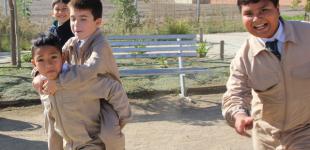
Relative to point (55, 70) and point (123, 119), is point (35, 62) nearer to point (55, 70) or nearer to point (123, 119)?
point (55, 70)

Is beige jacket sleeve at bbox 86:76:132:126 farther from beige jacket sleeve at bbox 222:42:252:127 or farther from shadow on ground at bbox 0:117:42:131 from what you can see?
shadow on ground at bbox 0:117:42:131

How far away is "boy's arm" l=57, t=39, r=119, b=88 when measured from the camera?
285cm

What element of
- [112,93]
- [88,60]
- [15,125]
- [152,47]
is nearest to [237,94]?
[112,93]

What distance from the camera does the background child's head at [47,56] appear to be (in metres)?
2.88

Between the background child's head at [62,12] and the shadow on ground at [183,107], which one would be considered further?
the shadow on ground at [183,107]

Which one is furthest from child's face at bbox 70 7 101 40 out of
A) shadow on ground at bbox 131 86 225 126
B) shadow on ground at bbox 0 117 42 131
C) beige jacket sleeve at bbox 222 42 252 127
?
shadow on ground at bbox 131 86 225 126

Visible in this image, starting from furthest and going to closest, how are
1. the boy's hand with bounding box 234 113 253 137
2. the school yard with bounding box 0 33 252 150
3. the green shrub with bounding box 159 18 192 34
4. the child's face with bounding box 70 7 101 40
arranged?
1. the green shrub with bounding box 159 18 192 34
2. the school yard with bounding box 0 33 252 150
3. the child's face with bounding box 70 7 101 40
4. the boy's hand with bounding box 234 113 253 137

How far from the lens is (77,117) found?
2980 millimetres

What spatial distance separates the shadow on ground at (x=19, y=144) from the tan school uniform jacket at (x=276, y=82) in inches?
114

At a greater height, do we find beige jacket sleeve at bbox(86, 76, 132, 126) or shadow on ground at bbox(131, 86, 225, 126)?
beige jacket sleeve at bbox(86, 76, 132, 126)

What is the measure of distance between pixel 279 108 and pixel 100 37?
1.10 metres

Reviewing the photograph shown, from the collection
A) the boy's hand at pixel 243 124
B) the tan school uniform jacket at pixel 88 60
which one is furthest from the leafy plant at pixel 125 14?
the boy's hand at pixel 243 124

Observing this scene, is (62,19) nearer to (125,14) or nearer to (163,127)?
(163,127)

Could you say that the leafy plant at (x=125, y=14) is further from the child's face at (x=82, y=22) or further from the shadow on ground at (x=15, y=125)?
the child's face at (x=82, y=22)
